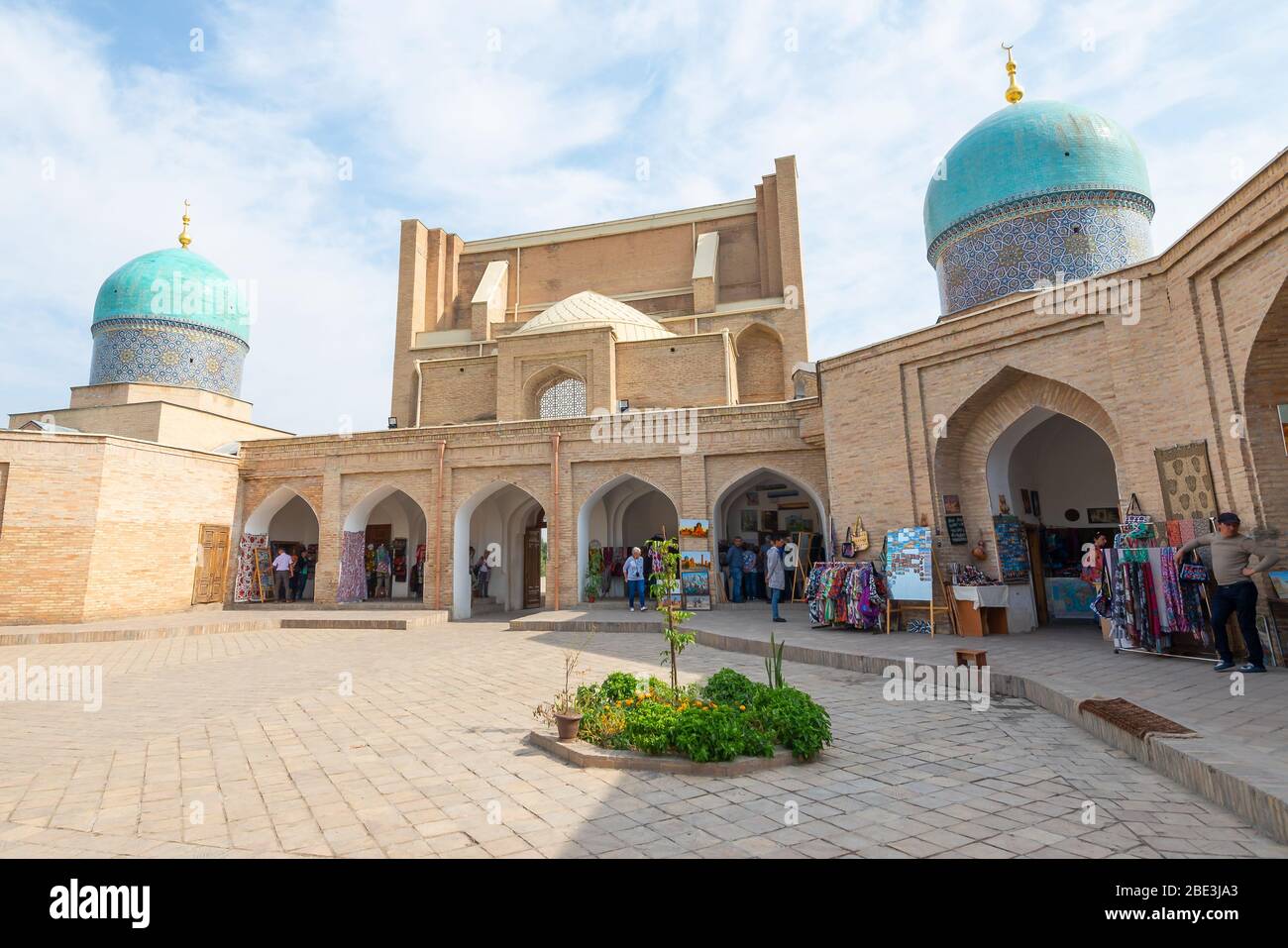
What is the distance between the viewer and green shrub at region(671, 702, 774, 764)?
3.86m

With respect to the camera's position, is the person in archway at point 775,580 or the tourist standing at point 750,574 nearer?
the person in archway at point 775,580

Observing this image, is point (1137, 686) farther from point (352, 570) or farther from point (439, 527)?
point (352, 570)

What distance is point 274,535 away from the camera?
17.2 metres

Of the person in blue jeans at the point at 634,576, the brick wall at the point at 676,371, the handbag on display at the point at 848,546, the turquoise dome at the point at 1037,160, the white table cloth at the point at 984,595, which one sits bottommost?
the white table cloth at the point at 984,595

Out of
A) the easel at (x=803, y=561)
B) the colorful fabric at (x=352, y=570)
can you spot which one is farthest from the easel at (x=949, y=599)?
the colorful fabric at (x=352, y=570)

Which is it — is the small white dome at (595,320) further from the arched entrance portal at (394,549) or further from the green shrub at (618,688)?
the green shrub at (618,688)

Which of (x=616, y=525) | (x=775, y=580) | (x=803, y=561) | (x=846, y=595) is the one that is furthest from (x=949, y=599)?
(x=616, y=525)

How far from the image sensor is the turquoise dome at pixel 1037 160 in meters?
11.6

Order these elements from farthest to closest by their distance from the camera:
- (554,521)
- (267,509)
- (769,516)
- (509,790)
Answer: (267,509)
(769,516)
(554,521)
(509,790)

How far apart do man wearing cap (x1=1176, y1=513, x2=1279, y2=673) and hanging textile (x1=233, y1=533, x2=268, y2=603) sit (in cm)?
1683

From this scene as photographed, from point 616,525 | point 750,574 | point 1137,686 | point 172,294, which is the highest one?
point 172,294

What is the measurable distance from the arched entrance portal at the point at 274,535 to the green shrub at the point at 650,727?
13.7 meters

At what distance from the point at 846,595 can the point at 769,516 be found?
5947 millimetres
